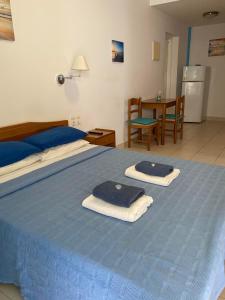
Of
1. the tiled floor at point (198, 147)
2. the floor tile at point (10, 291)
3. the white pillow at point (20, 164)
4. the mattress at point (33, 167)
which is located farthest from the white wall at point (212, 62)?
the floor tile at point (10, 291)

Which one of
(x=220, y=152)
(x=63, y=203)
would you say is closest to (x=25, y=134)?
(x=63, y=203)

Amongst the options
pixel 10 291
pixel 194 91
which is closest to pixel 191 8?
pixel 194 91

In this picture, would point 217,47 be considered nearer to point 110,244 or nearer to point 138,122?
point 138,122

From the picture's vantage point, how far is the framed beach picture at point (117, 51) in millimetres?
3674

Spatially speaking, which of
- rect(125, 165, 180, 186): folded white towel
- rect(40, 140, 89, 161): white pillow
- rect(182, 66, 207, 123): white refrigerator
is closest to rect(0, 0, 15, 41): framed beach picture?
rect(40, 140, 89, 161): white pillow

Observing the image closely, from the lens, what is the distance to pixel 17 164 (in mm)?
1968

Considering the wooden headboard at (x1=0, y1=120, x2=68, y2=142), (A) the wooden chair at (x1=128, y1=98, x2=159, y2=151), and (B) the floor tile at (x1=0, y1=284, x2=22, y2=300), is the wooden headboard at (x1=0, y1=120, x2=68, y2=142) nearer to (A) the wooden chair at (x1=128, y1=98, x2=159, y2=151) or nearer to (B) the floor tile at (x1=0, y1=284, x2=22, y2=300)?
(B) the floor tile at (x1=0, y1=284, x2=22, y2=300)

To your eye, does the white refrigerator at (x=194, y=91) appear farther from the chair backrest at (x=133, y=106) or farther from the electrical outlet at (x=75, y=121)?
the electrical outlet at (x=75, y=121)

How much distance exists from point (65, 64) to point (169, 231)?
7.68 feet

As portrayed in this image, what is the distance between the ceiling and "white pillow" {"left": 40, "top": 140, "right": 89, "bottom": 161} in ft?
11.3

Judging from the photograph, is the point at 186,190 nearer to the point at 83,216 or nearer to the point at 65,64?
A: the point at 83,216

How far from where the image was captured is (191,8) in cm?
478

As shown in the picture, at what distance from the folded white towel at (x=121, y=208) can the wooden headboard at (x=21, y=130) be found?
4.00 ft

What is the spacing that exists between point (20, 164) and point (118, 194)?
1014 mm
